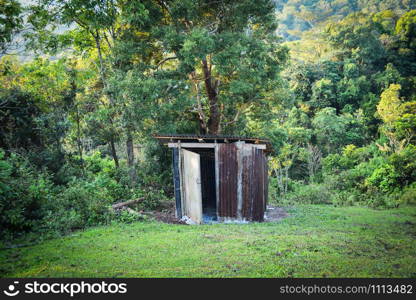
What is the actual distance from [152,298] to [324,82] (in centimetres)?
2695

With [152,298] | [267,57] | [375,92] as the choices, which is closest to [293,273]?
[152,298]

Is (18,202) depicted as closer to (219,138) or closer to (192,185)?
(192,185)

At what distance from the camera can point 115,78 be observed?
12234 mm

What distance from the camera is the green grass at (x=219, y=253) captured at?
204 inches

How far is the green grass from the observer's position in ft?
17.0

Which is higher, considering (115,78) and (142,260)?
(115,78)

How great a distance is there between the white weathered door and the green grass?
121cm

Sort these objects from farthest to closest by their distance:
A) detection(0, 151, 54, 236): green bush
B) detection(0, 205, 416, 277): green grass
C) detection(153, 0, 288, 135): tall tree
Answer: detection(153, 0, 288, 135): tall tree
detection(0, 151, 54, 236): green bush
detection(0, 205, 416, 277): green grass

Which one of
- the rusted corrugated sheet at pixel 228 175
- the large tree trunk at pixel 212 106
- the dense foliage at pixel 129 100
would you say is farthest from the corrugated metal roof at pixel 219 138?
the large tree trunk at pixel 212 106

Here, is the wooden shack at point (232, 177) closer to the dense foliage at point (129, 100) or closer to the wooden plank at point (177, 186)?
the wooden plank at point (177, 186)

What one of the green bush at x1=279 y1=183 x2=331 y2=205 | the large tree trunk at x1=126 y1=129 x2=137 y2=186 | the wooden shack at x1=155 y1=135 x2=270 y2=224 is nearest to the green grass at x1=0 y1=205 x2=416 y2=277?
the wooden shack at x1=155 y1=135 x2=270 y2=224

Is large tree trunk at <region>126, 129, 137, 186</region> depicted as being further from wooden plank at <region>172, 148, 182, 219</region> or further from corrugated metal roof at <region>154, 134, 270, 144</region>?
corrugated metal roof at <region>154, 134, 270, 144</region>

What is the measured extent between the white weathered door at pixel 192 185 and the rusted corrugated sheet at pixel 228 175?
0.77 m

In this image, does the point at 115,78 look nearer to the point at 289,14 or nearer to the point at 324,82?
the point at 324,82
